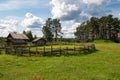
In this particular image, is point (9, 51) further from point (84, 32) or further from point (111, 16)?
point (84, 32)

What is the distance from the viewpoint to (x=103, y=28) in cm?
14212

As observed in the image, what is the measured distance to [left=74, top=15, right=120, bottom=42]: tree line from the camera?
137 meters

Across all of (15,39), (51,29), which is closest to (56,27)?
(51,29)

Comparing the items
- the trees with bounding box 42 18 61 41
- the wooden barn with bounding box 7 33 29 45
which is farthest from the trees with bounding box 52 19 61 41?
the wooden barn with bounding box 7 33 29 45

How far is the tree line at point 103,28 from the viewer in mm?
137375

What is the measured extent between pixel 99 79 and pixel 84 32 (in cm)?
13980

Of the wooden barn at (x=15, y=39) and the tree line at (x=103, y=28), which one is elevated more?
the tree line at (x=103, y=28)

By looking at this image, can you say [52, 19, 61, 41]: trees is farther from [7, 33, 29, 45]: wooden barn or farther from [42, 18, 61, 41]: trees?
[7, 33, 29, 45]: wooden barn

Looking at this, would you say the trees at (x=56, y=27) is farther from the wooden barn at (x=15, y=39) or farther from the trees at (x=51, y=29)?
the wooden barn at (x=15, y=39)

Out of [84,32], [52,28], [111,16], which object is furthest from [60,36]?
[111,16]

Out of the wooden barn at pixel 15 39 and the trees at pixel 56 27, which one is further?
the trees at pixel 56 27

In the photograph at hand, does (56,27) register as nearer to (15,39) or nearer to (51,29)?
(51,29)

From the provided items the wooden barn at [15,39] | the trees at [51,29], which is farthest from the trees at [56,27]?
the wooden barn at [15,39]

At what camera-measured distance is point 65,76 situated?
19719 mm
